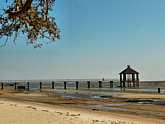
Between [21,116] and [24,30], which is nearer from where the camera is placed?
[24,30]

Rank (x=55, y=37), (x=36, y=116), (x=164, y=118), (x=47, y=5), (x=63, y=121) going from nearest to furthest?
1. (x=47, y=5)
2. (x=55, y=37)
3. (x=63, y=121)
4. (x=36, y=116)
5. (x=164, y=118)

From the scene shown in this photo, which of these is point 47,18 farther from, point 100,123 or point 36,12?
point 100,123

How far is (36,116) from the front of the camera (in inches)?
642

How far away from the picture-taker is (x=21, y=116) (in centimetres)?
1631

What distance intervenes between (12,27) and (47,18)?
1.21 metres

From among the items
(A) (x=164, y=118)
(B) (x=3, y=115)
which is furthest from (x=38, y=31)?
(A) (x=164, y=118)

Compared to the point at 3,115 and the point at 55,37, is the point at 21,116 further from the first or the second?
the point at 55,37

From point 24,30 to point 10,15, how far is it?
1153 millimetres

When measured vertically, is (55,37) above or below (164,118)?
above

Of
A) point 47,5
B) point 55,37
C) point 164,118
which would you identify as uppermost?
point 47,5

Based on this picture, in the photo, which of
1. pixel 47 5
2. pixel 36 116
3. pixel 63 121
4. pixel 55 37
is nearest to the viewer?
pixel 47 5

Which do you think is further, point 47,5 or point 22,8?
point 47,5

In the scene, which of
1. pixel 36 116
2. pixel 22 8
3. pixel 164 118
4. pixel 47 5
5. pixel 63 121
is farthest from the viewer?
pixel 164 118

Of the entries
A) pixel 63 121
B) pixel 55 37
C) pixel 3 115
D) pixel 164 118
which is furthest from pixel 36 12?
pixel 164 118
